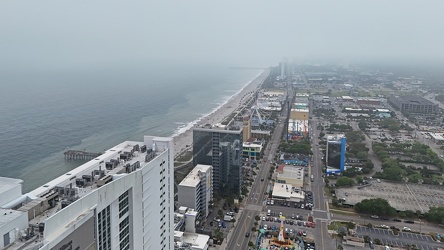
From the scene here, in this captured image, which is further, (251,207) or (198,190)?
(251,207)

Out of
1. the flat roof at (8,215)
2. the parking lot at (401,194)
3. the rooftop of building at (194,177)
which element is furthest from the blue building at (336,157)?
the flat roof at (8,215)

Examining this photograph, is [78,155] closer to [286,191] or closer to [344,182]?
[286,191]

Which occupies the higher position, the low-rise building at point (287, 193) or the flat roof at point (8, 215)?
the flat roof at point (8, 215)

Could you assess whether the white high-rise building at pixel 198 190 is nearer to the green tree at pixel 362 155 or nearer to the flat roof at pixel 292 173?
the flat roof at pixel 292 173

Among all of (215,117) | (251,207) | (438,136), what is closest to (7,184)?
(251,207)

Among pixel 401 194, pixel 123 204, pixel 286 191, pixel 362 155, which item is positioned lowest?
pixel 401 194

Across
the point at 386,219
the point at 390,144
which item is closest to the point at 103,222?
the point at 386,219

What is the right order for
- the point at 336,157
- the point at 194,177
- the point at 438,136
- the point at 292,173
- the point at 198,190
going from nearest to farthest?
the point at 198,190, the point at 194,177, the point at 292,173, the point at 336,157, the point at 438,136
